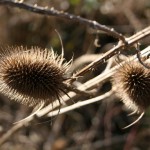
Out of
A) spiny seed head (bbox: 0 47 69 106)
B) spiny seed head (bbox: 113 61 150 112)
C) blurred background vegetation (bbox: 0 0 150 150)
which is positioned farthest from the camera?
blurred background vegetation (bbox: 0 0 150 150)

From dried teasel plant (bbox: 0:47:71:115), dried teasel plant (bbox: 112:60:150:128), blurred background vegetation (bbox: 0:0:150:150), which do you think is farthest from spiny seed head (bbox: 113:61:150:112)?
blurred background vegetation (bbox: 0:0:150:150)

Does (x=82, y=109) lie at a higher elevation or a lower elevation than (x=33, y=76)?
higher

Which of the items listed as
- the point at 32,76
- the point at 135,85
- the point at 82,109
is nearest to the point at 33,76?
the point at 32,76

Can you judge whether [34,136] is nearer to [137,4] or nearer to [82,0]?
[82,0]

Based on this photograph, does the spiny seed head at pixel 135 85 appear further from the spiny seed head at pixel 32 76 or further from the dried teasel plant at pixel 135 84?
the spiny seed head at pixel 32 76

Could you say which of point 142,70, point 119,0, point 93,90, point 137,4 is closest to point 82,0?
point 119,0

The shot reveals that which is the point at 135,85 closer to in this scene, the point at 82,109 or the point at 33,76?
the point at 33,76

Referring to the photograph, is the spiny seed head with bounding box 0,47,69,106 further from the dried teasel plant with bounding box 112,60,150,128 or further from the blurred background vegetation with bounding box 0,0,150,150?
the blurred background vegetation with bounding box 0,0,150,150
